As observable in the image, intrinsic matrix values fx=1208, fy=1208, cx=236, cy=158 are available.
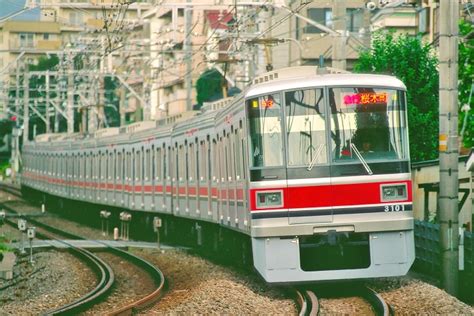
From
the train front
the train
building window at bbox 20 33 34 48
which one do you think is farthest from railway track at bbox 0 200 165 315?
building window at bbox 20 33 34 48

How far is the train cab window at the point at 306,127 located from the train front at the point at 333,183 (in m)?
0.01

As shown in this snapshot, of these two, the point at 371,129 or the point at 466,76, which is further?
the point at 466,76

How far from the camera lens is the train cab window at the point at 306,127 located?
14359 millimetres

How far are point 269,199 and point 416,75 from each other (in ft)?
56.1

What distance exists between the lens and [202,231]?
24.1 metres

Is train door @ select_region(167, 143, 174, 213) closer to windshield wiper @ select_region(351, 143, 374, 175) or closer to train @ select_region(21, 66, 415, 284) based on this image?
train @ select_region(21, 66, 415, 284)

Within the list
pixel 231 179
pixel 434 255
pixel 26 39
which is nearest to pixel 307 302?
pixel 231 179

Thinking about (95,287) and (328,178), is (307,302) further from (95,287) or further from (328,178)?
(95,287)

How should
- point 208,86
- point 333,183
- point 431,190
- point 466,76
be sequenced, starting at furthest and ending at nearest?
1. point 208,86
2. point 466,76
3. point 431,190
4. point 333,183

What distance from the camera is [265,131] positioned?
47.6 feet

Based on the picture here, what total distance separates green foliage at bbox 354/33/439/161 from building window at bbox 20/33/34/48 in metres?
35.9

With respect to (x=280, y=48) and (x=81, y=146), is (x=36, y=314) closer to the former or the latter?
(x=81, y=146)

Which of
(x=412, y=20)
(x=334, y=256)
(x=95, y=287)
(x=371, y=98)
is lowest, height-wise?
(x=95, y=287)

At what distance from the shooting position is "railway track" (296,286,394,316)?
502 inches
